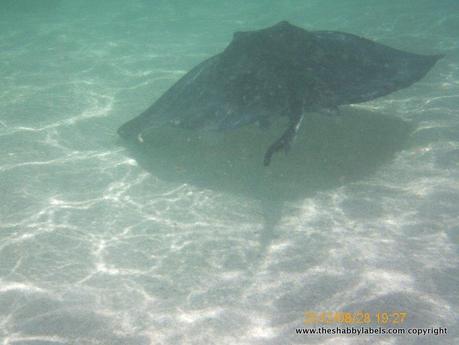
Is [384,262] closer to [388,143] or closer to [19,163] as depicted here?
[388,143]

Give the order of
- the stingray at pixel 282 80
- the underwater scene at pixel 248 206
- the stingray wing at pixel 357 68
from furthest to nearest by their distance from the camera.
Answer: the stingray wing at pixel 357 68
the stingray at pixel 282 80
the underwater scene at pixel 248 206

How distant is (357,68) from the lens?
8250mm

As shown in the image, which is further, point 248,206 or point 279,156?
point 279,156

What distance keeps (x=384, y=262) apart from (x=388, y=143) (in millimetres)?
3997

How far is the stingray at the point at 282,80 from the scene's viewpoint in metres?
7.28

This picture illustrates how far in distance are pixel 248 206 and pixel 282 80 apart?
264 centimetres

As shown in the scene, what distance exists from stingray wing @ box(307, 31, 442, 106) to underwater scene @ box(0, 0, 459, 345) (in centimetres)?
5

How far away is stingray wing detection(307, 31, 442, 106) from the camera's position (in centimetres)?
758

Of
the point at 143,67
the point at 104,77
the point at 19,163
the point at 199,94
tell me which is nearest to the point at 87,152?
the point at 19,163

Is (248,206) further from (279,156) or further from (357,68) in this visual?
(357,68)
